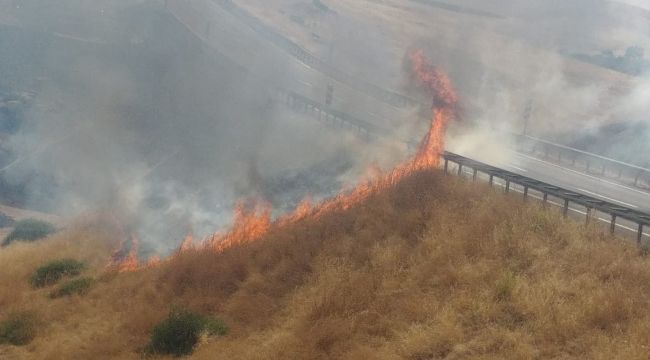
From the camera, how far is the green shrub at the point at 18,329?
15.0m

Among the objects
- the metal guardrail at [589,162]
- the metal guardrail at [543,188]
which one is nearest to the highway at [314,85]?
the metal guardrail at [589,162]

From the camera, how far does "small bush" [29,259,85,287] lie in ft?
65.8

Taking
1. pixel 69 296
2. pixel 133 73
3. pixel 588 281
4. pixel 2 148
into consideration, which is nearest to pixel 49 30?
pixel 133 73

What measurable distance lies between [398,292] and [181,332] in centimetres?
527

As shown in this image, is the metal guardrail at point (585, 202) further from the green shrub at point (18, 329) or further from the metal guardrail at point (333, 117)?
the metal guardrail at point (333, 117)

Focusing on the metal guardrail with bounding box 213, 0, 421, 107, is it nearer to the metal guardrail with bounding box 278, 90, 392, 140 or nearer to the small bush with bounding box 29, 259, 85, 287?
the metal guardrail with bounding box 278, 90, 392, 140

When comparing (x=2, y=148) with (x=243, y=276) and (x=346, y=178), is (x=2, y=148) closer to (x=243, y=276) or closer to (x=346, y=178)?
(x=346, y=178)

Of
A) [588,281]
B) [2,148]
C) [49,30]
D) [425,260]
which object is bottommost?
[2,148]

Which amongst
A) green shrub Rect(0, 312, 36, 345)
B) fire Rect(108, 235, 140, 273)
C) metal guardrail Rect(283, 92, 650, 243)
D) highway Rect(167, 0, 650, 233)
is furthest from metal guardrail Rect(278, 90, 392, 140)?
green shrub Rect(0, 312, 36, 345)

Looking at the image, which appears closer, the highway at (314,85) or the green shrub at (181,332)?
the green shrub at (181,332)

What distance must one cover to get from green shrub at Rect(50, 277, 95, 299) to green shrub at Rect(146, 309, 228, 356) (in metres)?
Answer: 5.84

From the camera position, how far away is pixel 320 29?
78.4 meters

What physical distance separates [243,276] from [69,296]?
20.4 feet

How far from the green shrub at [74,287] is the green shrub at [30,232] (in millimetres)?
12127
